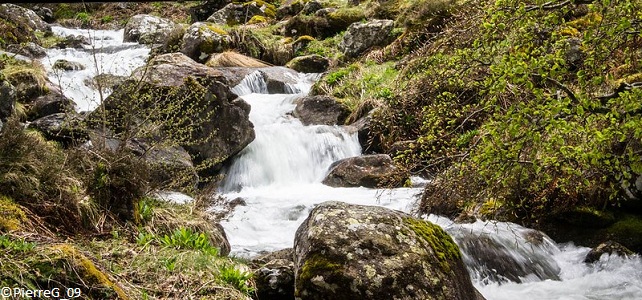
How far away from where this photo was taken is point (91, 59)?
15.5 metres

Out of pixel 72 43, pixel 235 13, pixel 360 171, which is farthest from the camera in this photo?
pixel 235 13

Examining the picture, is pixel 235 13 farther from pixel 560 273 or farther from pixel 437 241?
pixel 437 241

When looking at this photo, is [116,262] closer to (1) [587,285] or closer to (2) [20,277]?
(2) [20,277]

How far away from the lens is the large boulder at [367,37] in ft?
57.1

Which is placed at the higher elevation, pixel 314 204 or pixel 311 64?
pixel 311 64

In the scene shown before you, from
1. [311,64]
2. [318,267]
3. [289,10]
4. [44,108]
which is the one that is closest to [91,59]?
[44,108]

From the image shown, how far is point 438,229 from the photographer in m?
5.12

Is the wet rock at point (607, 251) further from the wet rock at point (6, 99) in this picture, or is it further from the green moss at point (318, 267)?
the wet rock at point (6, 99)

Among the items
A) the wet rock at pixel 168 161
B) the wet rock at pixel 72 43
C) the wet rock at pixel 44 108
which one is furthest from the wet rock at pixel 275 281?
the wet rock at pixel 72 43

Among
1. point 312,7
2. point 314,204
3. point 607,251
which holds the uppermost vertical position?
point 312,7

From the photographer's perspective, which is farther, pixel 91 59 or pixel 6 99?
pixel 91 59

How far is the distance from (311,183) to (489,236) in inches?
188

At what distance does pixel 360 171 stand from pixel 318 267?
609cm

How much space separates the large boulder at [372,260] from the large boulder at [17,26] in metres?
8.92
